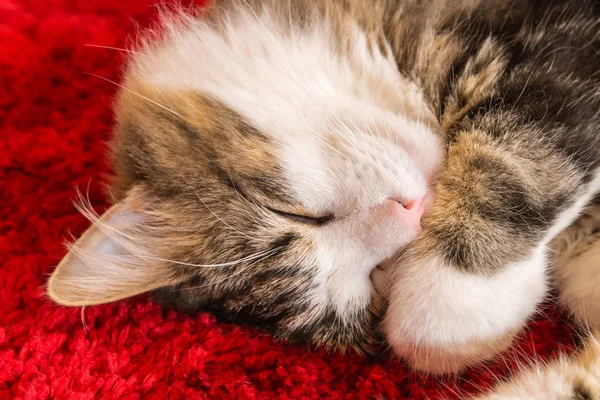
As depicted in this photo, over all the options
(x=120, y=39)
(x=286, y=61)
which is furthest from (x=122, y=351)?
(x=120, y=39)

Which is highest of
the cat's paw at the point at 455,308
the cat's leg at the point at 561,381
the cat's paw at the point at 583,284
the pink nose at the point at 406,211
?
the pink nose at the point at 406,211

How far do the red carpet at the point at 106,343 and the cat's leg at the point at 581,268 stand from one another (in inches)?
1.5

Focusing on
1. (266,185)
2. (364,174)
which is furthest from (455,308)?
(266,185)

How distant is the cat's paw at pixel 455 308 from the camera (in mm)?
864

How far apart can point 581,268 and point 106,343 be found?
0.87m

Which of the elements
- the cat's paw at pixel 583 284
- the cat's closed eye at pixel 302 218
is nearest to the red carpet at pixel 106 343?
the cat's paw at pixel 583 284

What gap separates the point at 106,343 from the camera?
1.03m

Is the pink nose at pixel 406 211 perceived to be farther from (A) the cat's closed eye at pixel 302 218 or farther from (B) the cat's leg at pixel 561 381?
(B) the cat's leg at pixel 561 381

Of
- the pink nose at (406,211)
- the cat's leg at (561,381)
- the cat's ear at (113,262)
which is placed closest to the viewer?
the cat's leg at (561,381)

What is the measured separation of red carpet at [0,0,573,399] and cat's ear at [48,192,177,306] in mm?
58

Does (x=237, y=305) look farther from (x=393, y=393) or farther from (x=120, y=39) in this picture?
(x=120, y=39)

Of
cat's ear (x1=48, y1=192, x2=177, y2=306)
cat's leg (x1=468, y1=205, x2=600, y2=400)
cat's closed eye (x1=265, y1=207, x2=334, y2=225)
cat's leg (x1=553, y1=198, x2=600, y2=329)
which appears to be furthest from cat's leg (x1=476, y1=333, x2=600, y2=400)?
cat's ear (x1=48, y1=192, x2=177, y2=306)

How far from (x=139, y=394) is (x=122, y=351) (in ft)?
0.35

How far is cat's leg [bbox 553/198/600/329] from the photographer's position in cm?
96
